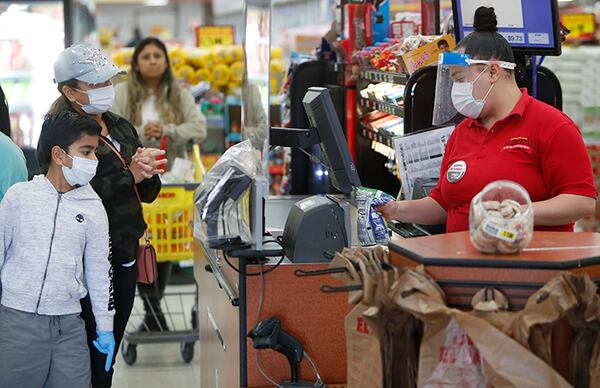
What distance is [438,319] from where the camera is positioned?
8.26 ft

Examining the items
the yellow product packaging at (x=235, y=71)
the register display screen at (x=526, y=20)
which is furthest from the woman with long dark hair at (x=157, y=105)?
the register display screen at (x=526, y=20)

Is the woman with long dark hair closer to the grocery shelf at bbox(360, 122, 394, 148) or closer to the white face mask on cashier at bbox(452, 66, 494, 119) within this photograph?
the grocery shelf at bbox(360, 122, 394, 148)

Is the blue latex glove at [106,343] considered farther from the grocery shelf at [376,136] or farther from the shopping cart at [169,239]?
the shopping cart at [169,239]

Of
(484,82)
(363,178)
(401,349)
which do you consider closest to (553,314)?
(401,349)

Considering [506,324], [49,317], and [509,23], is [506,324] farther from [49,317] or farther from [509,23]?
[509,23]

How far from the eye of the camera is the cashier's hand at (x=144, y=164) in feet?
13.5

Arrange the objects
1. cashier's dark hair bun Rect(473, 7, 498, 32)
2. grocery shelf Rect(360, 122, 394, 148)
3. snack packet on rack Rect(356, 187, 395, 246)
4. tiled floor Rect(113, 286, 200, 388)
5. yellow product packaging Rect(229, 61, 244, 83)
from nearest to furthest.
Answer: cashier's dark hair bun Rect(473, 7, 498, 32) → snack packet on rack Rect(356, 187, 395, 246) → grocery shelf Rect(360, 122, 394, 148) → tiled floor Rect(113, 286, 200, 388) → yellow product packaging Rect(229, 61, 244, 83)

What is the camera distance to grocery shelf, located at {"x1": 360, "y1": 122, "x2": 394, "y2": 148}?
5191 millimetres

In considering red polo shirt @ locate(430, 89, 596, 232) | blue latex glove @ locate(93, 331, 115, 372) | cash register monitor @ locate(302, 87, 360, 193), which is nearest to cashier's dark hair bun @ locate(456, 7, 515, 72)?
red polo shirt @ locate(430, 89, 596, 232)

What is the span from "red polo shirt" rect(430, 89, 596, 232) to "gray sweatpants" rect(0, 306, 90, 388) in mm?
1451

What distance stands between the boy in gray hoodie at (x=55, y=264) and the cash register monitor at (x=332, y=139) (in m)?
0.92

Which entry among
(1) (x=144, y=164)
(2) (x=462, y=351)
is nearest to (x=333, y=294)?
(2) (x=462, y=351)

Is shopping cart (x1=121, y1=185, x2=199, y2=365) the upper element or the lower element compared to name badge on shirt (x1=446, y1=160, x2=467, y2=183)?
lower

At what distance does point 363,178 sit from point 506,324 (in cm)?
357
